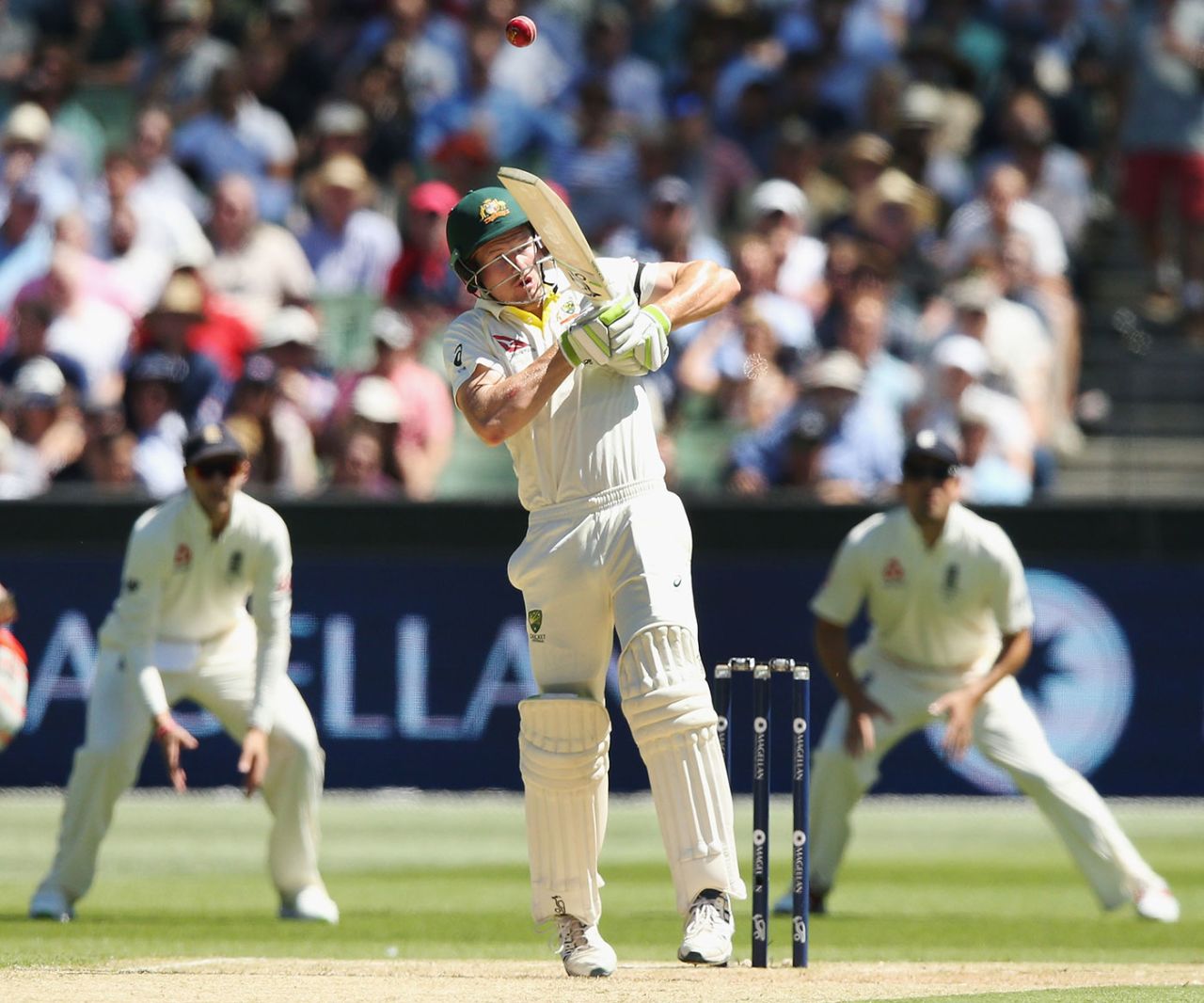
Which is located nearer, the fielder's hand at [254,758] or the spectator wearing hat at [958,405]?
the fielder's hand at [254,758]

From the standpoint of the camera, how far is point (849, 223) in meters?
15.5

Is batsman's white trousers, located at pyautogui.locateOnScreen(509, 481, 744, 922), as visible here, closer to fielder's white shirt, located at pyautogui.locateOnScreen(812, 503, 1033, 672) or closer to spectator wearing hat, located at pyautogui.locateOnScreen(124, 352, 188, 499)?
fielder's white shirt, located at pyautogui.locateOnScreen(812, 503, 1033, 672)

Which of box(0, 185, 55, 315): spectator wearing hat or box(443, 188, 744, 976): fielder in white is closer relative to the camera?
box(443, 188, 744, 976): fielder in white

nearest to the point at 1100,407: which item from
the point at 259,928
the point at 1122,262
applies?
the point at 1122,262

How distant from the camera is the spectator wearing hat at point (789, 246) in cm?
1495

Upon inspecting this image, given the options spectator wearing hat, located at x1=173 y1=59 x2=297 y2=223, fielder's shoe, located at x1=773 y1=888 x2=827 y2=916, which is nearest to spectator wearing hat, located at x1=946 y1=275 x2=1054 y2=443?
spectator wearing hat, located at x1=173 y1=59 x2=297 y2=223

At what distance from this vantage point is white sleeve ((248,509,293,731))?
9.02m

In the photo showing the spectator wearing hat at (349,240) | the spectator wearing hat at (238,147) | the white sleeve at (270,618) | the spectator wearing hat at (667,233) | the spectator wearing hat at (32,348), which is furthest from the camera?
the spectator wearing hat at (238,147)

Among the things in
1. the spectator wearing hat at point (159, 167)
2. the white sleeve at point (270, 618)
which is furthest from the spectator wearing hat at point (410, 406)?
the white sleeve at point (270, 618)

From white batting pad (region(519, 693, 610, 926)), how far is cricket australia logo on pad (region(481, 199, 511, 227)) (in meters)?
1.41

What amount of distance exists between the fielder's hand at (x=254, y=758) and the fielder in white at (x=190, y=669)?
0.12 meters

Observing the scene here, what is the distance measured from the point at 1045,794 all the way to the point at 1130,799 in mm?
3741

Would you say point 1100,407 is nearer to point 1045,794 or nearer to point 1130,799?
point 1130,799

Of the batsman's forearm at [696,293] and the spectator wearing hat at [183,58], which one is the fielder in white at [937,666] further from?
the spectator wearing hat at [183,58]
